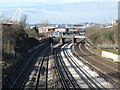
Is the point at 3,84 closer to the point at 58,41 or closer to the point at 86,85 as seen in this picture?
the point at 86,85

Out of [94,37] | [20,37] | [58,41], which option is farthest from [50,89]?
[58,41]

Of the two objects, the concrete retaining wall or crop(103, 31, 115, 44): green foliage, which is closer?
the concrete retaining wall

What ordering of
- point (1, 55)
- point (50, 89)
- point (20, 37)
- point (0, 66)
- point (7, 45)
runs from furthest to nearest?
point (20, 37)
point (7, 45)
point (1, 55)
point (0, 66)
point (50, 89)

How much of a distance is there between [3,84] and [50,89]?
10.3 ft

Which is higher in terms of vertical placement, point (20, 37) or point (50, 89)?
point (20, 37)

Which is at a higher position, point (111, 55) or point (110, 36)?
point (110, 36)

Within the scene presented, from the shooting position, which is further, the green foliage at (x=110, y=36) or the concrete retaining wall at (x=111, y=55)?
the green foliage at (x=110, y=36)

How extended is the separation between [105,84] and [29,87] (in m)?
5.09

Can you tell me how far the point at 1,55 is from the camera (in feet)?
68.4

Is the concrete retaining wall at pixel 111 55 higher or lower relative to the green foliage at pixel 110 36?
lower

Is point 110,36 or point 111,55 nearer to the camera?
point 111,55

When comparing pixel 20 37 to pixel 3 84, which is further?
pixel 20 37

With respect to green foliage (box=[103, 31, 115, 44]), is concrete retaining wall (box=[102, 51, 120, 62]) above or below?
below

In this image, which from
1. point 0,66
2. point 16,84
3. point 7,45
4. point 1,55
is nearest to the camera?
point 16,84
